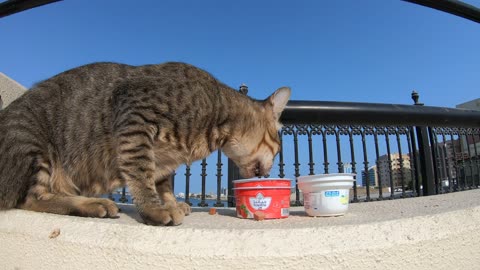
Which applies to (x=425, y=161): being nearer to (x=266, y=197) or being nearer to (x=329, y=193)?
(x=329, y=193)

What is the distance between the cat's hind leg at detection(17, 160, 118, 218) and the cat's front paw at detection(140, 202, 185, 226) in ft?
0.95

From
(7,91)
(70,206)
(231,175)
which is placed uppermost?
(7,91)

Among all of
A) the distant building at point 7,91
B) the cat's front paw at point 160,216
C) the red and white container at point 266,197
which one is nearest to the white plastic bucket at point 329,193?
the red and white container at point 266,197

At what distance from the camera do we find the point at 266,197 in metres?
1.68

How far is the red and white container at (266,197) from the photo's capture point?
168 centimetres

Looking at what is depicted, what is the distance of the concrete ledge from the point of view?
99cm

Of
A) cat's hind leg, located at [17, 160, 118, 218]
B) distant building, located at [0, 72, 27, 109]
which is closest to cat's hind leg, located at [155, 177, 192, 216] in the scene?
cat's hind leg, located at [17, 160, 118, 218]

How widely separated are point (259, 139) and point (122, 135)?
0.99 metres

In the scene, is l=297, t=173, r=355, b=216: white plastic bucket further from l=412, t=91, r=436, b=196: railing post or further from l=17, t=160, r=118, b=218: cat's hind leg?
l=412, t=91, r=436, b=196: railing post

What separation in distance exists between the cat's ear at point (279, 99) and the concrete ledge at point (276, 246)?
1.35 meters

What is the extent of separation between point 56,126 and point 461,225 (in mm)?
2224

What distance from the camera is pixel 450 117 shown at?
294 cm

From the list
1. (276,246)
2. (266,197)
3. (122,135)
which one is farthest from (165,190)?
(276,246)

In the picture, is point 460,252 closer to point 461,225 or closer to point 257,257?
point 461,225
